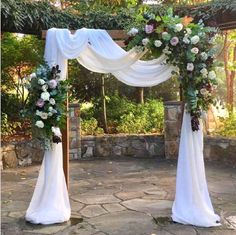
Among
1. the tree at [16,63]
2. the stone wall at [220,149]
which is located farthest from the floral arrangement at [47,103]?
the tree at [16,63]

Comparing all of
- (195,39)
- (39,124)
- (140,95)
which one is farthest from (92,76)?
(195,39)

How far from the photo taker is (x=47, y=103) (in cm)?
429

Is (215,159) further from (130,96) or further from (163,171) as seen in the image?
(130,96)

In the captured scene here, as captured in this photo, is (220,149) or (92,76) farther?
(92,76)

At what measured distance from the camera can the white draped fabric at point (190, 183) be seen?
14.3 ft

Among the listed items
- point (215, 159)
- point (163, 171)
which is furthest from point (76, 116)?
point (215, 159)

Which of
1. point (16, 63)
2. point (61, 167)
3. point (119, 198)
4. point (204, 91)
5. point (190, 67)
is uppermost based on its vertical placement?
point (16, 63)

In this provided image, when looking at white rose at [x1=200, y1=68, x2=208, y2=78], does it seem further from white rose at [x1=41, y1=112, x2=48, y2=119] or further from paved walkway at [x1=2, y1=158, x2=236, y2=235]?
white rose at [x1=41, y1=112, x2=48, y2=119]

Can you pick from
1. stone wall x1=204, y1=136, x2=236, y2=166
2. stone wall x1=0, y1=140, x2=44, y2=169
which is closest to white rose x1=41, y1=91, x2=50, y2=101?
stone wall x1=0, y1=140, x2=44, y2=169

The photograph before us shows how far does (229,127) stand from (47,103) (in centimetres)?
481

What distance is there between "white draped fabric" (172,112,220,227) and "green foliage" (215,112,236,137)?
12.4ft

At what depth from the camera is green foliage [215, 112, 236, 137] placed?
799 cm

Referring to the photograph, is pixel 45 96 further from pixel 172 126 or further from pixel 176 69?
Answer: pixel 172 126

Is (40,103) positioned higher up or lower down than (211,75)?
lower down
